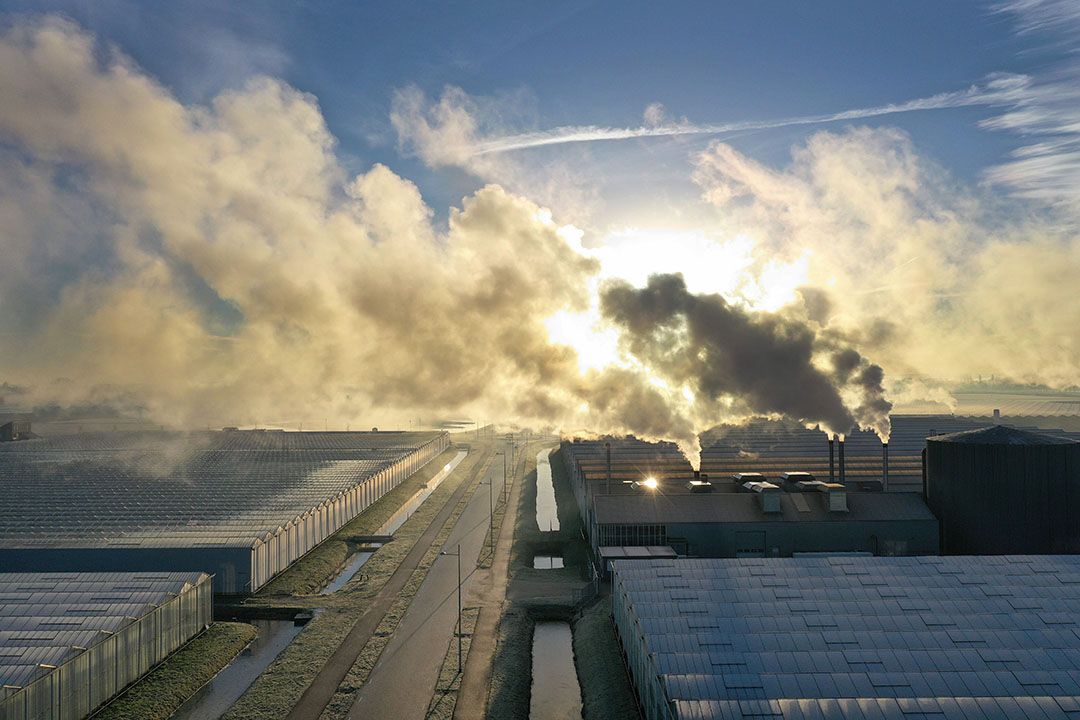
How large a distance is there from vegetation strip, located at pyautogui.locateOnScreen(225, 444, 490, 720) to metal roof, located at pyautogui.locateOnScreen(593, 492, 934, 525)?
21088mm

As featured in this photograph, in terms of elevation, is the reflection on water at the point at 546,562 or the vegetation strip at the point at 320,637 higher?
the vegetation strip at the point at 320,637

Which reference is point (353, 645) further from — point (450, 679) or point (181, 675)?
point (181, 675)

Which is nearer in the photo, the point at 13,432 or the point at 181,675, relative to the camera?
the point at 181,675

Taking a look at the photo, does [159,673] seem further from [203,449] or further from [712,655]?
[203,449]

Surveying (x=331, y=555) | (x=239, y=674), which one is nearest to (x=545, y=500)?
(x=331, y=555)

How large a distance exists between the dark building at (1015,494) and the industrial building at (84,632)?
6071 cm

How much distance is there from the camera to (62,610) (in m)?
38.1

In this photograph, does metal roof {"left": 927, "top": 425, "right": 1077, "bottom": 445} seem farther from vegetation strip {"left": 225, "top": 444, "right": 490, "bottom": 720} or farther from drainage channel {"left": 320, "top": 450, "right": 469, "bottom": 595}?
drainage channel {"left": 320, "top": 450, "right": 469, "bottom": 595}

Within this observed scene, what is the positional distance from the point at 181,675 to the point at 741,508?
146 feet

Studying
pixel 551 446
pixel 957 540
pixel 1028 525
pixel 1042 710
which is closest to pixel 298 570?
pixel 1042 710

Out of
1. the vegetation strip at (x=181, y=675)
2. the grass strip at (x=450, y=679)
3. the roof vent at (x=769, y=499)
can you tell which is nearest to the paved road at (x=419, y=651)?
the grass strip at (x=450, y=679)

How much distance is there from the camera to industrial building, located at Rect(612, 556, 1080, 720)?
26703 mm

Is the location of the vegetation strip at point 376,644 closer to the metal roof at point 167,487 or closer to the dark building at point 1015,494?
the metal roof at point 167,487

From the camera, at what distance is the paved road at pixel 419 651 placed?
115ft
